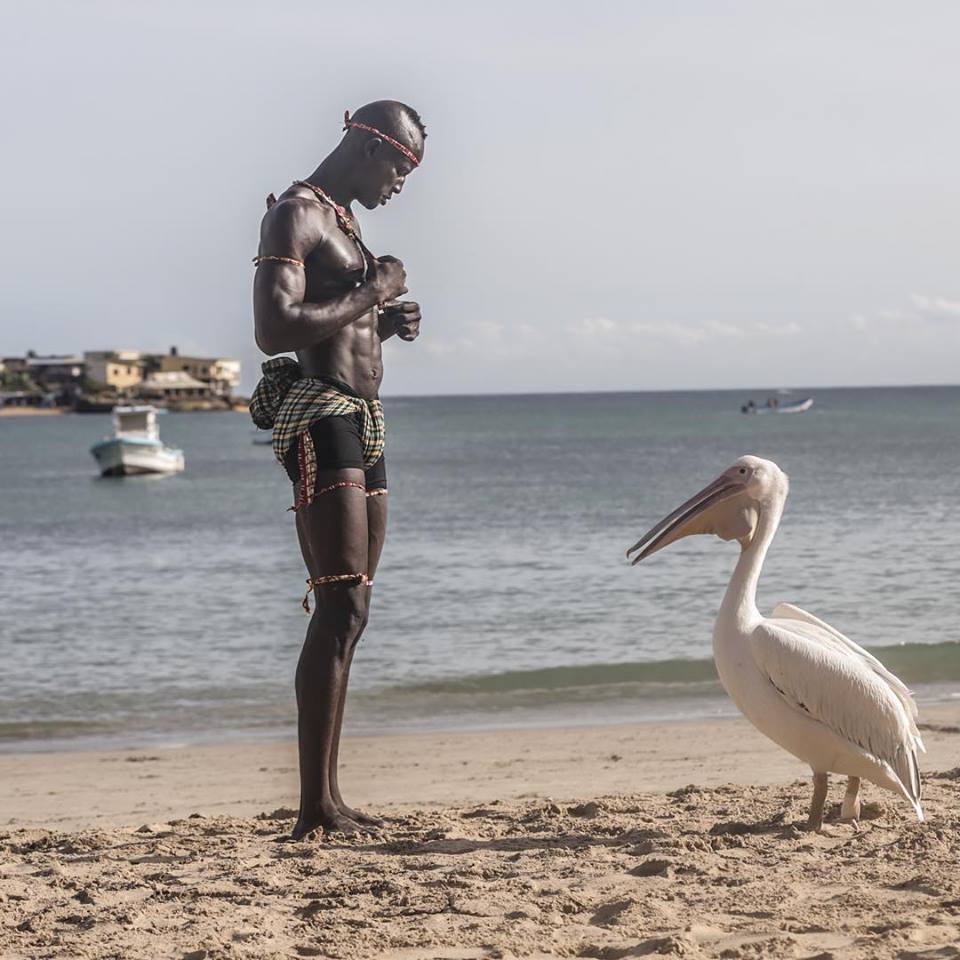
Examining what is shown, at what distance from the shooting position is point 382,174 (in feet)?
17.2

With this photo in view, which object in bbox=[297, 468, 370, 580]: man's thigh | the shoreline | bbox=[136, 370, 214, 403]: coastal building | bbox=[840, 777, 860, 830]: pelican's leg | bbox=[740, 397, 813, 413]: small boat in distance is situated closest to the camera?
bbox=[297, 468, 370, 580]: man's thigh

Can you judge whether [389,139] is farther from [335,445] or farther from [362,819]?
[362,819]

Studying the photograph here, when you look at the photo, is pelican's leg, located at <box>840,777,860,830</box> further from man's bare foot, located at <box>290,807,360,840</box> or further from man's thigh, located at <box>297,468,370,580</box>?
man's thigh, located at <box>297,468,370,580</box>

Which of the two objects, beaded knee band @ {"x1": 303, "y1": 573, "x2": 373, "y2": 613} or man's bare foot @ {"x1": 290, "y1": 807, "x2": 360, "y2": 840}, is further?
man's bare foot @ {"x1": 290, "y1": 807, "x2": 360, "y2": 840}

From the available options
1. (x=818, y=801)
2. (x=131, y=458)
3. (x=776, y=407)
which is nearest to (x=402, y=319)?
(x=818, y=801)

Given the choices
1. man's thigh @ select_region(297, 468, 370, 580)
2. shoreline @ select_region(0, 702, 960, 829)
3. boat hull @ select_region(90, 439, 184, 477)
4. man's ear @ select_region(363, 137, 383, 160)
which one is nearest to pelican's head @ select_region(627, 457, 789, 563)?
man's thigh @ select_region(297, 468, 370, 580)

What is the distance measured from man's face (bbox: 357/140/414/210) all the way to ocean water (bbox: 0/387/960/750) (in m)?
5.49

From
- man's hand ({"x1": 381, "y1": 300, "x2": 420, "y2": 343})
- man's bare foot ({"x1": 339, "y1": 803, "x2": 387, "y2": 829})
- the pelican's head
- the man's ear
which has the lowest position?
man's bare foot ({"x1": 339, "y1": 803, "x2": 387, "y2": 829})

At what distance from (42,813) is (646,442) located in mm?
72696

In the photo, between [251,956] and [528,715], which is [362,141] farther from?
[528,715]

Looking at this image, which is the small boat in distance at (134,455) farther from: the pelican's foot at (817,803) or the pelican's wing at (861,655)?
the pelican's foot at (817,803)

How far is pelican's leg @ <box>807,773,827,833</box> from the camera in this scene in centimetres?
504

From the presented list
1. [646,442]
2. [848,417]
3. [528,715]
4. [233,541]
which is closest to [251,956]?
[528,715]

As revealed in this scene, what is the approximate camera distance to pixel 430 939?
397 cm
